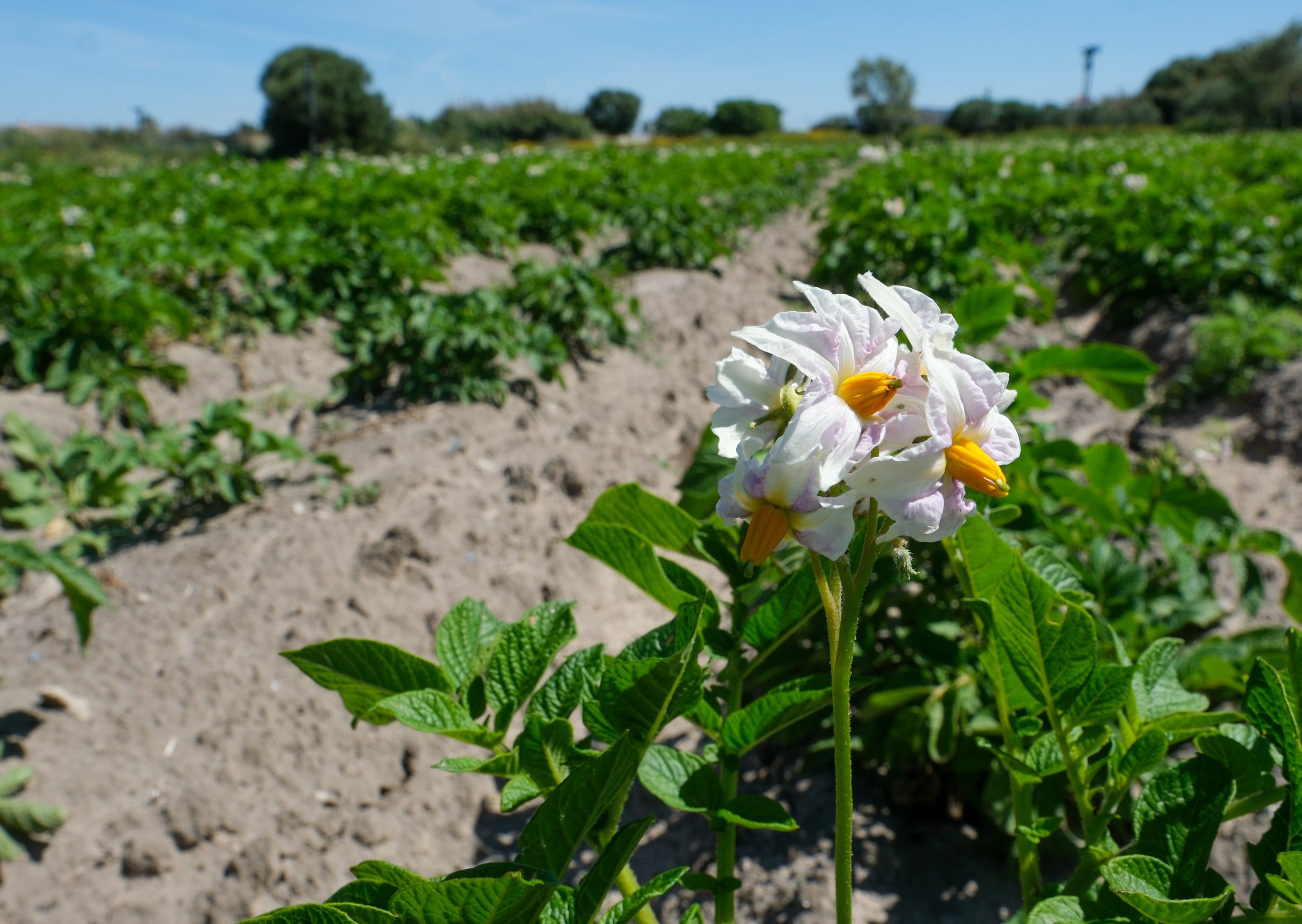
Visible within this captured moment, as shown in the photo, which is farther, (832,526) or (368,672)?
(368,672)

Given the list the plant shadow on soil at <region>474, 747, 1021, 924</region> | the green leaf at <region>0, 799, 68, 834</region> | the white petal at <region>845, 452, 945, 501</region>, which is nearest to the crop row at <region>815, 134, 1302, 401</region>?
the plant shadow on soil at <region>474, 747, 1021, 924</region>

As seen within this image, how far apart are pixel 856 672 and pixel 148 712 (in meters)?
1.93

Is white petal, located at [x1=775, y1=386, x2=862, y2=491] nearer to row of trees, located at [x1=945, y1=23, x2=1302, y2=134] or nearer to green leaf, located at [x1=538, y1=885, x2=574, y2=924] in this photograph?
green leaf, located at [x1=538, y1=885, x2=574, y2=924]

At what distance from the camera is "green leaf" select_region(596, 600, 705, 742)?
777 mm

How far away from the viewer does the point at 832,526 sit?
71 centimetres

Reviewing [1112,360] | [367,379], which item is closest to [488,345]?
[367,379]

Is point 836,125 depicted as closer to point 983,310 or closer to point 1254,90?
point 1254,90

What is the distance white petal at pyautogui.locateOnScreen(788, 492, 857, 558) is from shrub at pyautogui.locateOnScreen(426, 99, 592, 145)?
1683 inches

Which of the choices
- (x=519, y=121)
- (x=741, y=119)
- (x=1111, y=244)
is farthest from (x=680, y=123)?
(x=1111, y=244)

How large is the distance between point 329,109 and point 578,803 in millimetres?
37232

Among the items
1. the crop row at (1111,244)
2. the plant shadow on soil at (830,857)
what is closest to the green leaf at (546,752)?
the plant shadow on soil at (830,857)

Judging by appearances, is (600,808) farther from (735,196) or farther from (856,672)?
(735,196)

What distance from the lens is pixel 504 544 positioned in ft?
10.8

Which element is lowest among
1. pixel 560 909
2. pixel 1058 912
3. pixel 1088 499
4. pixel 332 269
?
pixel 1058 912
